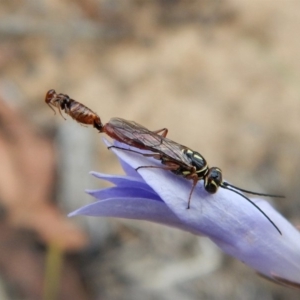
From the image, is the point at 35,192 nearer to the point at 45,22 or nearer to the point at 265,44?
the point at 45,22

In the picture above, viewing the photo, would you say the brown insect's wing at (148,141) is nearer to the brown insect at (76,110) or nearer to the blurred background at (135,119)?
the brown insect at (76,110)

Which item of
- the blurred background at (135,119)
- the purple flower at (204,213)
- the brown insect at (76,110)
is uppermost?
the blurred background at (135,119)

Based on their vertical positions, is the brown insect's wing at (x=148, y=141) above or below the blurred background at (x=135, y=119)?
below

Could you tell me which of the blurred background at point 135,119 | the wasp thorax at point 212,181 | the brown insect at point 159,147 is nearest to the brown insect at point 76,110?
→ the brown insect at point 159,147

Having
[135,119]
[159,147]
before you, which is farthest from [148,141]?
[135,119]

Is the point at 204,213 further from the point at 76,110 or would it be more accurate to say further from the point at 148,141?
the point at 76,110

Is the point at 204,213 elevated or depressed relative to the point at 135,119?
depressed

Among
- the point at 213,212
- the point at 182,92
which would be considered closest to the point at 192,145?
the point at 182,92

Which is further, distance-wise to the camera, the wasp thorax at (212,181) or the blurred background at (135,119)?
the blurred background at (135,119)
